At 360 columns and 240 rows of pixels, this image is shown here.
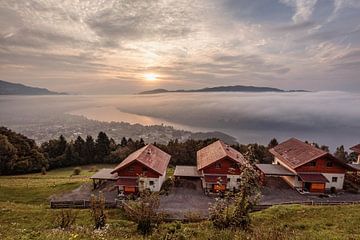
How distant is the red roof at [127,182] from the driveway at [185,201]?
159 inches

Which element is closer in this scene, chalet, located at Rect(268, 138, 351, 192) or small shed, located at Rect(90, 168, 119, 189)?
chalet, located at Rect(268, 138, 351, 192)

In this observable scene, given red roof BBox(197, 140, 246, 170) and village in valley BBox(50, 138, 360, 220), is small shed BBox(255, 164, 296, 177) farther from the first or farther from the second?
red roof BBox(197, 140, 246, 170)

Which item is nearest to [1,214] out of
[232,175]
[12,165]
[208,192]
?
[208,192]

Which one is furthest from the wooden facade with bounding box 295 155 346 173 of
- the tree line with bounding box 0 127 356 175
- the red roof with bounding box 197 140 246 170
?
the tree line with bounding box 0 127 356 175

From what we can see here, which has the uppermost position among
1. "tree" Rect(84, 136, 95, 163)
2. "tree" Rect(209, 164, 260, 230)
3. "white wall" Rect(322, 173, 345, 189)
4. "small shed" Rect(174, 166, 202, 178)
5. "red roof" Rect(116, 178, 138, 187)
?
"tree" Rect(209, 164, 260, 230)

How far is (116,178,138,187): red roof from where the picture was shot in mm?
30250

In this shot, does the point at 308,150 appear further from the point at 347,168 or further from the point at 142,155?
the point at 142,155

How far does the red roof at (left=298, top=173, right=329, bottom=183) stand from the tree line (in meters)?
18.5

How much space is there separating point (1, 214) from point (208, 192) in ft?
72.2

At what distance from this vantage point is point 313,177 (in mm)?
32062

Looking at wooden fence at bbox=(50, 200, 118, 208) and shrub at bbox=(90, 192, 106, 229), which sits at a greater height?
shrub at bbox=(90, 192, 106, 229)

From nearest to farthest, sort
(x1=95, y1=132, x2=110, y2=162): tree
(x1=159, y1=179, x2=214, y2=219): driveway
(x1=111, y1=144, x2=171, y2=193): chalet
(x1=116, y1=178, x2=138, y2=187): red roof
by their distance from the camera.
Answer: (x1=159, y1=179, x2=214, y2=219): driveway
(x1=116, y1=178, x2=138, y2=187): red roof
(x1=111, y1=144, x2=171, y2=193): chalet
(x1=95, y1=132, x2=110, y2=162): tree

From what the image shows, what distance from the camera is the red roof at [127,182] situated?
30250 millimetres

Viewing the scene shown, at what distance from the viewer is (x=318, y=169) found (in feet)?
109
